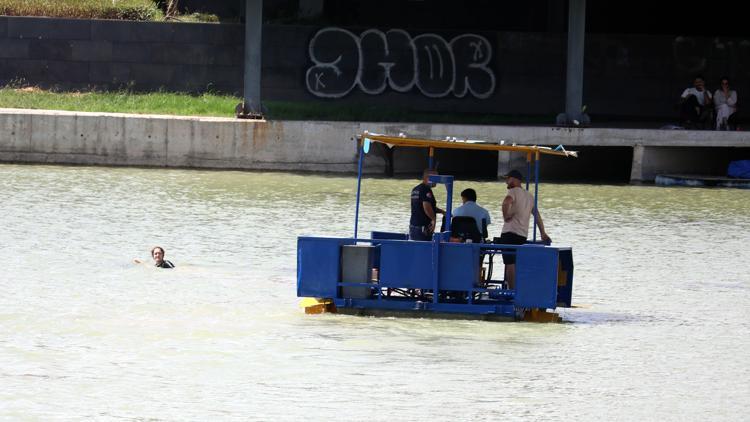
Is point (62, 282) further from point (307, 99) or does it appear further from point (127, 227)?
point (307, 99)

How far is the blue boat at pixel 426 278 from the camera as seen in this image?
18.0 metres

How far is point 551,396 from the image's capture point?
1499 cm

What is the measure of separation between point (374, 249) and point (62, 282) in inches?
202

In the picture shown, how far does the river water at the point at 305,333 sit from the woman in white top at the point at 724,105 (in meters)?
9.56

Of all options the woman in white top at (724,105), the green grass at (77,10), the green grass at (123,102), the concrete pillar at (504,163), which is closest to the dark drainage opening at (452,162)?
the concrete pillar at (504,163)

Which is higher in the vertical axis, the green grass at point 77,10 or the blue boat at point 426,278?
the green grass at point 77,10

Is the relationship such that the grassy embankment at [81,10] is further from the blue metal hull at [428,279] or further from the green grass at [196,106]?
the blue metal hull at [428,279]

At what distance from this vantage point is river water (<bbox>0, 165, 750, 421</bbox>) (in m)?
14.5

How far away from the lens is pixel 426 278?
18125mm

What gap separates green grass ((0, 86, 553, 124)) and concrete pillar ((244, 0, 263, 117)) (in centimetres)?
52

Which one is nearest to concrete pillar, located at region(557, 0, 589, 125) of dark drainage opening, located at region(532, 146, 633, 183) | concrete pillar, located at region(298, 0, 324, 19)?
dark drainage opening, located at region(532, 146, 633, 183)

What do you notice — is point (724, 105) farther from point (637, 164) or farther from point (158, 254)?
point (158, 254)

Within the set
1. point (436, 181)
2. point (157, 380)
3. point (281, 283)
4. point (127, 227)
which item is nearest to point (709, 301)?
point (436, 181)

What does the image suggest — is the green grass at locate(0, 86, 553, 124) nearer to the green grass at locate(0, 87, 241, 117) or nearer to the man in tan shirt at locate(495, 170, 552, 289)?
the green grass at locate(0, 87, 241, 117)
